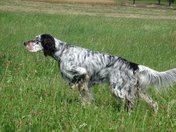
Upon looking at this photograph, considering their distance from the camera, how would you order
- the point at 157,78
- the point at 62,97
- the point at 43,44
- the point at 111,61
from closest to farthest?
the point at 62,97 → the point at 157,78 → the point at 111,61 → the point at 43,44

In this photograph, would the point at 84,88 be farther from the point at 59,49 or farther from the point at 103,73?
the point at 59,49

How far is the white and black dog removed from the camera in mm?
8656

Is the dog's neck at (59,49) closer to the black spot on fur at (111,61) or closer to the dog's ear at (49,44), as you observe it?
the dog's ear at (49,44)

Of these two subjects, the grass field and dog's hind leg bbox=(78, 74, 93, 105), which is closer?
the grass field

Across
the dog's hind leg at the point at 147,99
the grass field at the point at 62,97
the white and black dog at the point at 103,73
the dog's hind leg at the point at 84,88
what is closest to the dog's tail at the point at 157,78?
the white and black dog at the point at 103,73

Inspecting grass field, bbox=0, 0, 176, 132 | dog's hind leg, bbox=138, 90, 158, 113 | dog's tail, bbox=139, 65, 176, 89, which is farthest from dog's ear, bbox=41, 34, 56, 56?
dog's hind leg, bbox=138, 90, 158, 113

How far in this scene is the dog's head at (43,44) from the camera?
960cm

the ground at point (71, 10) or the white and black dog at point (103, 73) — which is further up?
the white and black dog at point (103, 73)

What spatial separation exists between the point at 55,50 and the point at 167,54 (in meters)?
8.05

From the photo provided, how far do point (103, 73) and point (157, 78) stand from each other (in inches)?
43.4

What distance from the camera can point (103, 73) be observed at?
904cm

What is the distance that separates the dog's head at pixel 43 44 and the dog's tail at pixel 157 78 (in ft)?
6.75

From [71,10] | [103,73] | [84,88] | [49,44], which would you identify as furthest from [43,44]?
[71,10]

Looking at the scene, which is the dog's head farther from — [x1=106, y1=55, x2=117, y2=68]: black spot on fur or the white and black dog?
[x1=106, y1=55, x2=117, y2=68]: black spot on fur
